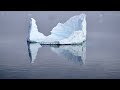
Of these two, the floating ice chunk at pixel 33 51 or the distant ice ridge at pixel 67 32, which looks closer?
the floating ice chunk at pixel 33 51

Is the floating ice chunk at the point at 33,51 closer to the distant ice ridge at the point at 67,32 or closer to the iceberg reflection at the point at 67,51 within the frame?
the iceberg reflection at the point at 67,51

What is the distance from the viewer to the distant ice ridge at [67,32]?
12086mm

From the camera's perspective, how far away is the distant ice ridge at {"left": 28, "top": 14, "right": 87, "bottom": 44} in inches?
476

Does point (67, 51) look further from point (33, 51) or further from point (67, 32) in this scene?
point (67, 32)

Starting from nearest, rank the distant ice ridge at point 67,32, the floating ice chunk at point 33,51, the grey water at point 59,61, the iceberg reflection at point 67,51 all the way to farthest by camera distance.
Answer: the grey water at point 59,61
the floating ice chunk at point 33,51
the iceberg reflection at point 67,51
the distant ice ridge at point 67,32

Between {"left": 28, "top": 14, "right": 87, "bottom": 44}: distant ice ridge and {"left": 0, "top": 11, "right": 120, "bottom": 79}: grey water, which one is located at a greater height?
{"left": 28, "top": 14, "right": 87, "bottom": 44}: distant ice ridge

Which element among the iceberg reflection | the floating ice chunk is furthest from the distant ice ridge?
the floating ice chunk

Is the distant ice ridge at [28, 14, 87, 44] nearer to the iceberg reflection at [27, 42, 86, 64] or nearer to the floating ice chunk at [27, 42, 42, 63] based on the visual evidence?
the iceberg reflection at [27, 42, 86, 64]

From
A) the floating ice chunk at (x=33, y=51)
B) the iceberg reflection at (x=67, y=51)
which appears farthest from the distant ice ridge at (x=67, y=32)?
the floating ice chunk at (x=33, y=51)

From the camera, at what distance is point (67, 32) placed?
13.0 meters

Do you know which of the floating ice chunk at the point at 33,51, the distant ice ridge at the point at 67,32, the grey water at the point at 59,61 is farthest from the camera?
the distant ice ridge at the point at 67,32
